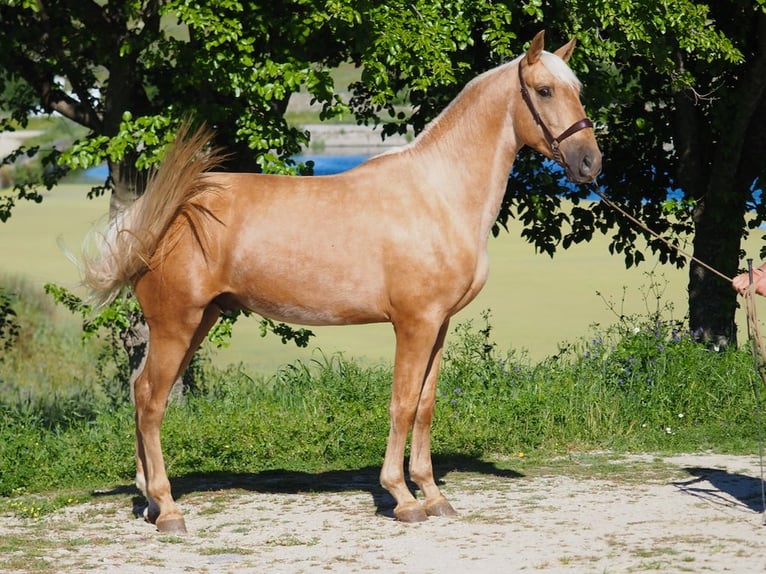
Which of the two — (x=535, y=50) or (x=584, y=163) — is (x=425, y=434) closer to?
(x=584, y=163)

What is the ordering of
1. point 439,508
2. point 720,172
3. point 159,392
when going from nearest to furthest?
point 159,392 → point 439,508 → point 720,172

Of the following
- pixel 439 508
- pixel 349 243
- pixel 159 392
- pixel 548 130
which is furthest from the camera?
pixel 439 508

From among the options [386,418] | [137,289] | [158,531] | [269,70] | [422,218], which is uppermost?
[269,70]

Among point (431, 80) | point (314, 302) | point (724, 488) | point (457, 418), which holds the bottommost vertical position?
point (724, 488)

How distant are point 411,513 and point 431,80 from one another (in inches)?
137

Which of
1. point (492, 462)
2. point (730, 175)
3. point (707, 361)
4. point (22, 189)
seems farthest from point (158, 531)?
point (730, 175)

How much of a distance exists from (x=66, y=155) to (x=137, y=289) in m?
2.34

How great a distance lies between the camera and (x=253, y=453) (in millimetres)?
7957

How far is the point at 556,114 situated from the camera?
6.06 m

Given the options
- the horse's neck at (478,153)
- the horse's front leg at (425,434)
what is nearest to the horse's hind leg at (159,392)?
the horse's front leg at (425,434)

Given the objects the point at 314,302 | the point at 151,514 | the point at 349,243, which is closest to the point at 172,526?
the point at 151,514

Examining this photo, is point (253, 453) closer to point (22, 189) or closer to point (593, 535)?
point (593, 535)

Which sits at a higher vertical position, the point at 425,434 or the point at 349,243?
the point at 349,243

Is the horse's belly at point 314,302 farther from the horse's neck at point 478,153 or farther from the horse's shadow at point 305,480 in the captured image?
the horse's shadow at point 305,480
